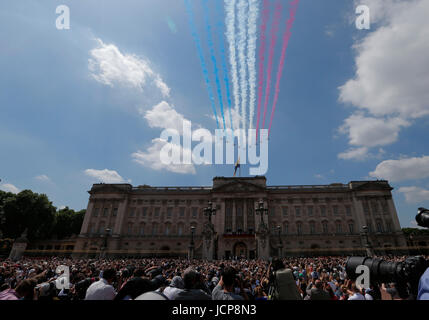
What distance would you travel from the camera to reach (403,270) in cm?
354

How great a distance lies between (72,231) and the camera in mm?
63781

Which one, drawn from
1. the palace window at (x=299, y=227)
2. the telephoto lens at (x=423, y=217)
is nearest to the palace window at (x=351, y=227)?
the palace window at (x=299, y=227)

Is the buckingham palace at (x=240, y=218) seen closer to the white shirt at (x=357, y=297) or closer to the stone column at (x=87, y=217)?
the stone column at (x=87, y=217)

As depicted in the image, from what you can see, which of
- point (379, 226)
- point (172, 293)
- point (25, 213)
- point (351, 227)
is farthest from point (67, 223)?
point (379, 226)

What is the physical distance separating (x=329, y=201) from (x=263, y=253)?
2626 cm

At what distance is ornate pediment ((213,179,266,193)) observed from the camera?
53031 millimetres

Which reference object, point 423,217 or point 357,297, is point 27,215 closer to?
point 357,297

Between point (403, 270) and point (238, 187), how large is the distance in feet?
165

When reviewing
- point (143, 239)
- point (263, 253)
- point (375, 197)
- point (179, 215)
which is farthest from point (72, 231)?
point (375, 197)

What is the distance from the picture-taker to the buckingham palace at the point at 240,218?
1871 inches

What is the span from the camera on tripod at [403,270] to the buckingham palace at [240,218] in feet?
141

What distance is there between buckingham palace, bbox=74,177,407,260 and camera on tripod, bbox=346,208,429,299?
141 ft

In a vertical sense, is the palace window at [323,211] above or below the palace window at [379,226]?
above
